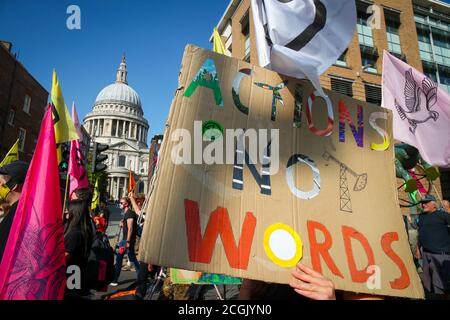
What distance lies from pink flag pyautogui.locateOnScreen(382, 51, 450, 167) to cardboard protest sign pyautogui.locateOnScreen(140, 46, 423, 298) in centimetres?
128

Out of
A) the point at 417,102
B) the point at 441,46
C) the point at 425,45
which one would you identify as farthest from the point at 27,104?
the point at 441,46

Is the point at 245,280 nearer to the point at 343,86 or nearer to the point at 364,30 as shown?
the point at 343,86

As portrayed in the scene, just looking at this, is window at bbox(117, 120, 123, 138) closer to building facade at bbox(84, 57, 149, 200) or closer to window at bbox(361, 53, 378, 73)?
building facade at bbox(84, 57, 149, 200)

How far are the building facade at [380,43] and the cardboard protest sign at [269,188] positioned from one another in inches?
548

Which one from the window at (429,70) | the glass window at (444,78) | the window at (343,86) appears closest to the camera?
the window at (343,86)

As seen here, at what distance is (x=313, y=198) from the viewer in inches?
61.1

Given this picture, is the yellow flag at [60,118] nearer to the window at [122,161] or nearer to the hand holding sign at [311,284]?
the hand holding sign at [311,284]

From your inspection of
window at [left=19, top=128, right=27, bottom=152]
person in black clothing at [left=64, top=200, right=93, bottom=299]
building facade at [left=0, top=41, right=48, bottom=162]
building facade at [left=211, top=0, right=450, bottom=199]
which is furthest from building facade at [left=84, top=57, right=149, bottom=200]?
person in black clothing at [left=64, top=200, right=93, bottom=299]

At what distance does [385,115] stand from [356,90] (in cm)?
1487

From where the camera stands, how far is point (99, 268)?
2.74 meters

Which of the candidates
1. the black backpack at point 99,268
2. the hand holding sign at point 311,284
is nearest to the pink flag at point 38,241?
the black backpack at point 99,268

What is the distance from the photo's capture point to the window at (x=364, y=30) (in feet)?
53.6

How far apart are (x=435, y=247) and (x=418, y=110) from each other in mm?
2575

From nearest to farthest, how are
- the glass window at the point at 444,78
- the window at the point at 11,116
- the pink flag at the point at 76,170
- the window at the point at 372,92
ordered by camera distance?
the pink flag at the point at 76,170 → the window at the point at 372,92 → the glass window at the point at 444,78 → the window at the point at 11,116
